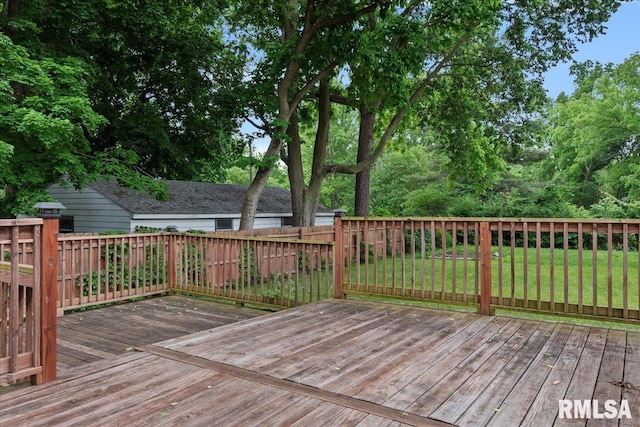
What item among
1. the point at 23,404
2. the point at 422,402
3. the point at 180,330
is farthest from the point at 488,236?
the point at 23,404

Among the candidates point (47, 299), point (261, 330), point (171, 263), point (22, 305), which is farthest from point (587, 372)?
point (171, 263)

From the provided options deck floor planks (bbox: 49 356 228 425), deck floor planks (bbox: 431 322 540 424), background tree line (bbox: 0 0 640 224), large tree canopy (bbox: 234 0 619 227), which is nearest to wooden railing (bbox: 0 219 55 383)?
deck floor planks (bbox: 49 356 228 425)

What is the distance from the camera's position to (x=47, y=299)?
2971mm

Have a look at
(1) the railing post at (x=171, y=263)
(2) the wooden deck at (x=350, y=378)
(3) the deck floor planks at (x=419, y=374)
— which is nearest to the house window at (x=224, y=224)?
(1) the railing post at (x=171, y=263)

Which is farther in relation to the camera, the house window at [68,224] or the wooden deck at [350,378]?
the house window at [68,224]

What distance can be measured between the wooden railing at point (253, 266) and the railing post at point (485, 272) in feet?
5.99

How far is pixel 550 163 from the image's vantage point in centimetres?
2933

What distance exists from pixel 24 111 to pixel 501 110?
12.7 metres

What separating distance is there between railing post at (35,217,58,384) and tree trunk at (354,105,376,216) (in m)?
11.2

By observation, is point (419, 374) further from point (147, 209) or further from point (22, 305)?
point (147, 209)

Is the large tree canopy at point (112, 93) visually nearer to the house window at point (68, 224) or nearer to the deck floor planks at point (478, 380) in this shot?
the house window at point (68, 224)

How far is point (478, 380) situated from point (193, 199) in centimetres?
1195

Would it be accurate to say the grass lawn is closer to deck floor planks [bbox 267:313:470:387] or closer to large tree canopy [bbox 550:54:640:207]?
deck floor planks [bbox 267:313:470:387]

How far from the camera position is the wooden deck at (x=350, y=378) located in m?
2.41
